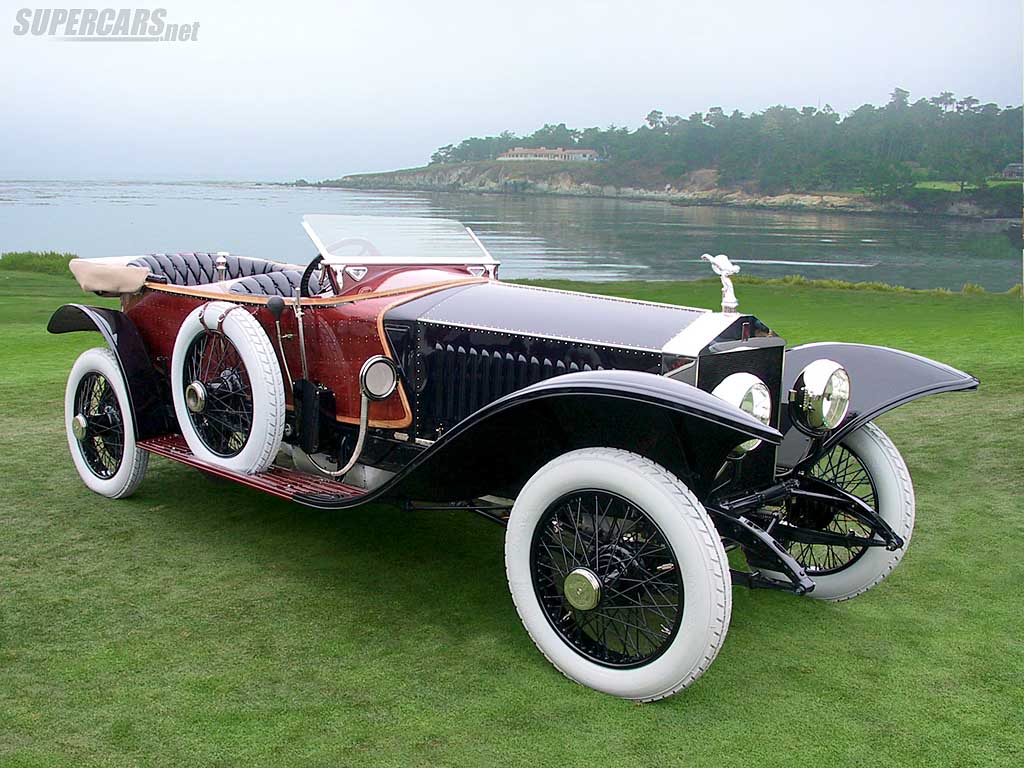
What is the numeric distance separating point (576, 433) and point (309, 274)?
6.21ft

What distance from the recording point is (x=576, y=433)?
356cm

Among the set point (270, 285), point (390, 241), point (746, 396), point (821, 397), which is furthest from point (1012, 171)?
point (746, 396)

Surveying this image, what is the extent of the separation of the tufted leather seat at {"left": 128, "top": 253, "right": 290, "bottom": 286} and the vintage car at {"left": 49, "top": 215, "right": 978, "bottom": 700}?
639 mm

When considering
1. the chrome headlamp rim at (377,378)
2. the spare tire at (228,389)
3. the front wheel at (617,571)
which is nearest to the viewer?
the front wheel at (617,571)

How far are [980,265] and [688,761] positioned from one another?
44.3m

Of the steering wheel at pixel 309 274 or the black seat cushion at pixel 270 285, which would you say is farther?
the black seat cushion at pixel 270 285

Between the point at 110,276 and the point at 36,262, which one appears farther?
the point at 36,262

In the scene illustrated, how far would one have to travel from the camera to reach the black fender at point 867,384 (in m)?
3.96

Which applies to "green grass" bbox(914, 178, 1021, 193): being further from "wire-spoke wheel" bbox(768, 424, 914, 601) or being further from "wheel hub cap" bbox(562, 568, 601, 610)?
"wheel hub cap" bbox(562, 568, 601, 610)

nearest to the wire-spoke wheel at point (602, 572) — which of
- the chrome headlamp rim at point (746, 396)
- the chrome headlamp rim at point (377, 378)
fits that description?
the chrome headlamp rim at point (746, 396)

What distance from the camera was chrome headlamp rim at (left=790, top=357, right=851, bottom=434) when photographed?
366 centimetres

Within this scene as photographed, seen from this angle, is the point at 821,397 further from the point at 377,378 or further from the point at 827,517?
the point at 377,378

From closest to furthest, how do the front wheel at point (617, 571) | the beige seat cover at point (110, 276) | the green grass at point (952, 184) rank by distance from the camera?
the front wheel at point (617, 571), the beige seat cover at point (110, 276), the green grass at point (952, 184)

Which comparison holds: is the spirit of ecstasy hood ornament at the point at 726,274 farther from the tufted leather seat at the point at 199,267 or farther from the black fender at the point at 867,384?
the tufted leather seat at the point at 199,267
